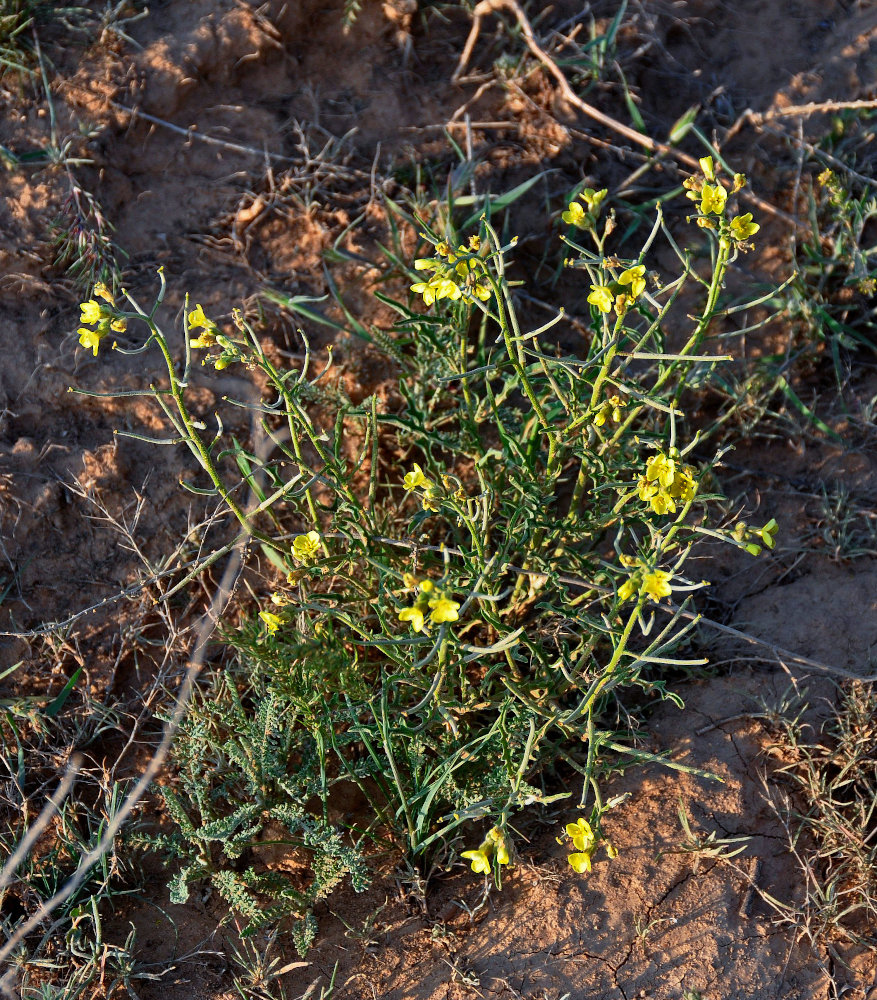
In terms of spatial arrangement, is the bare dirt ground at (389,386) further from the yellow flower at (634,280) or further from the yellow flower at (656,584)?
the yellow flower at (634,280)

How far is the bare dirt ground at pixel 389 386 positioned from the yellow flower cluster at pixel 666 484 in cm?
76

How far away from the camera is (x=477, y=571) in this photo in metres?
2.05

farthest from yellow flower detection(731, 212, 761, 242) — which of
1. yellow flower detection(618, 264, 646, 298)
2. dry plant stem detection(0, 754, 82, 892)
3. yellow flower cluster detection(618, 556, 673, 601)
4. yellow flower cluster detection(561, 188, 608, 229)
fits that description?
dry plant stem detection(0, 754, 82, 892)

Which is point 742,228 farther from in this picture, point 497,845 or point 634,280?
point 497,845

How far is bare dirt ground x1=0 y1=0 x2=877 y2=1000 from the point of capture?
2.16 meters

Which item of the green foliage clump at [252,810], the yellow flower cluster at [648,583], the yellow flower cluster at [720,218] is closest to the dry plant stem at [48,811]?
the green foliage clump at [252,810]

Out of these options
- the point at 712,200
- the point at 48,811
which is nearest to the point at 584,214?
the point at 712,200

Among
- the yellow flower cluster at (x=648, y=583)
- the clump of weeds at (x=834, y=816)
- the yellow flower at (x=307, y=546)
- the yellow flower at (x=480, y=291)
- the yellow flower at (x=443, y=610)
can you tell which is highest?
the yellow flower at (x=480, y=291)

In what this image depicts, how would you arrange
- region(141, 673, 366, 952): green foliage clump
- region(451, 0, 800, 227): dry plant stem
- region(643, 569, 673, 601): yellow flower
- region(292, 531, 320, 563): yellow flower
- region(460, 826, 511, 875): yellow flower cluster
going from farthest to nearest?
region(451, 0, 800, 227): dry plant stem
region(141, 673, 366, 952): green foliage clump
region(292, 531, 320, 563): yellow flower
region(460, 826, 511, 875): yellow flower cluster
region(643, 569, 673, 601): yellow flower

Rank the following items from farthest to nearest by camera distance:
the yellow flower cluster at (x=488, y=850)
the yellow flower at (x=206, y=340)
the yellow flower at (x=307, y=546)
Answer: the yellow flower at (x=307, y=546) → the yellow flower at (x=206, y=340) → the yellow flower cluster at (x=488, y=850)

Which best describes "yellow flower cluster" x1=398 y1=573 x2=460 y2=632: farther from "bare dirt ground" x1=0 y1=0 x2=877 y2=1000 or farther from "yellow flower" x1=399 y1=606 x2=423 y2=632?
"bare dirt ground" x1=0 y1=0 x2=877 y2=1000

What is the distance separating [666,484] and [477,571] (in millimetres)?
482

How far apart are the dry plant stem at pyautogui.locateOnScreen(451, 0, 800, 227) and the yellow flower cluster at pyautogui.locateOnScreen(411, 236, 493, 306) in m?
1.44

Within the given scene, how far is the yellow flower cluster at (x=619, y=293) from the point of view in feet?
5.73
